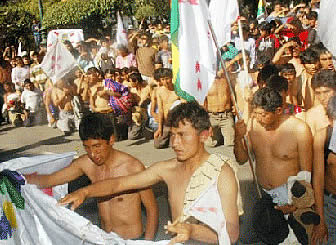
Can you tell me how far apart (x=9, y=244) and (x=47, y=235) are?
1.28 feet

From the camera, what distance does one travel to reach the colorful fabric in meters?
8.71

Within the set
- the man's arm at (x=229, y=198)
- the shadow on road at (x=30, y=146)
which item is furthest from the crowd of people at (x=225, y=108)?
the shadow on road at (x=30, y=146)

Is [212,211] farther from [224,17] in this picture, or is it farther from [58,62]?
[58,62]

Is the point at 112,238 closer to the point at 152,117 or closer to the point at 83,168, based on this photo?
the point at 83,168

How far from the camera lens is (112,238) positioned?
A: 285cm

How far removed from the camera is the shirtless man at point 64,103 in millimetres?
10008

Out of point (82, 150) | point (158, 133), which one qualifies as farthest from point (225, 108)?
point (82, 150)

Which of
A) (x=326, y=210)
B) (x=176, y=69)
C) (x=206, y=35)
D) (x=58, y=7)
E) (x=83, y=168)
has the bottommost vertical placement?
(x=326, y=210)

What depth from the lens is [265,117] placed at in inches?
151

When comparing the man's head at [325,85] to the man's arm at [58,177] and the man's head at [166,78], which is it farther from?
the man's head at [166,78]

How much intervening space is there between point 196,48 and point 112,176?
121 cm

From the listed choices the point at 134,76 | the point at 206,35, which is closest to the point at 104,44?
the point at 134,76

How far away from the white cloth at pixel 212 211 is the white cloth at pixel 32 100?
9.64 metres

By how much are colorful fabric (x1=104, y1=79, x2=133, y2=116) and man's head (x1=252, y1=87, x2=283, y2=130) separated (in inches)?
197
